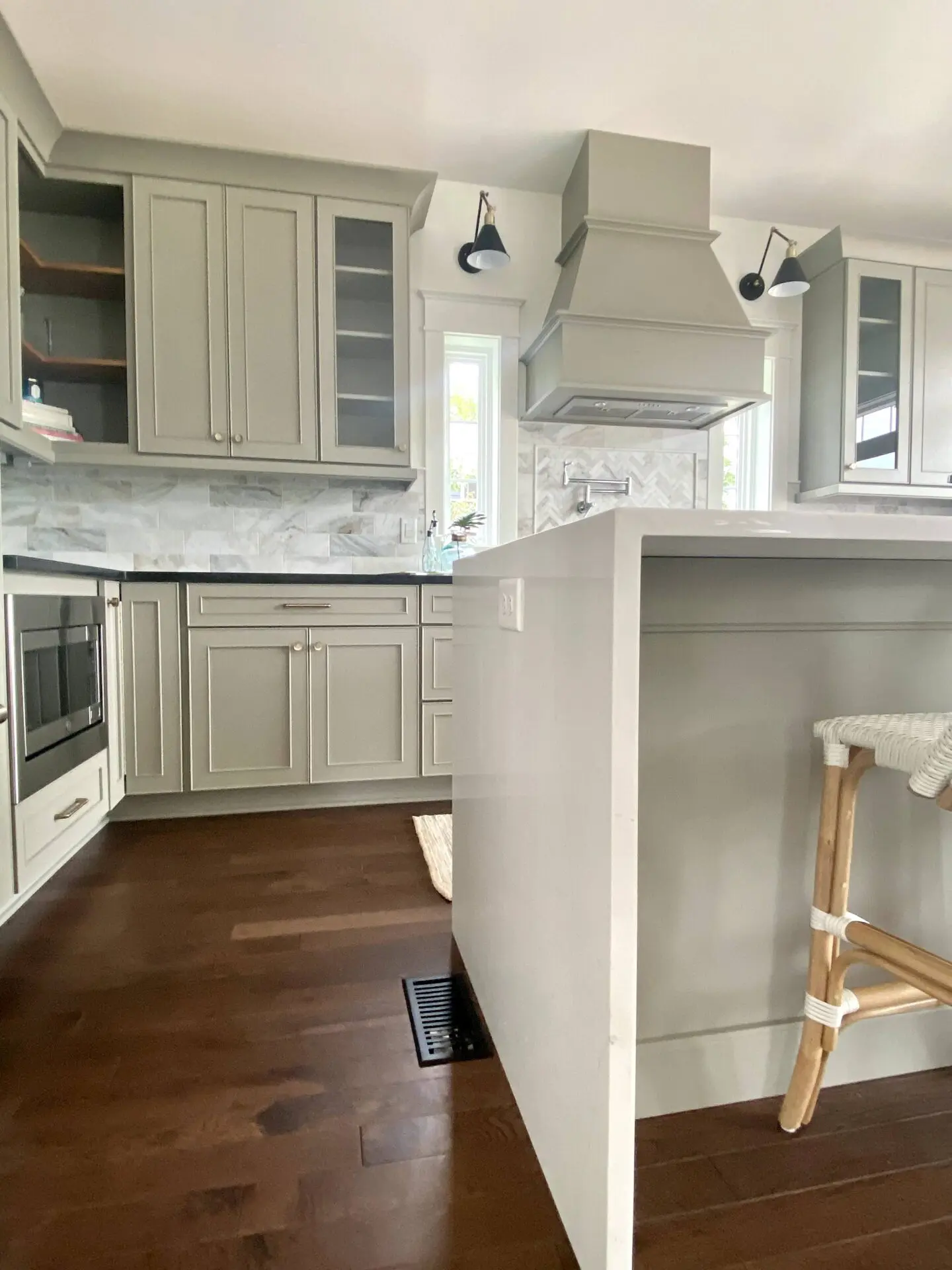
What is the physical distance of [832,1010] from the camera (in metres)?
0.98

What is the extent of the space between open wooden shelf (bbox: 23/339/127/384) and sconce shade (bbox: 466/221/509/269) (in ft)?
4.78

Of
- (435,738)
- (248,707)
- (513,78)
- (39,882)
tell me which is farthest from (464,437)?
(39,882)

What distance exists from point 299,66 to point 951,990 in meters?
3.04

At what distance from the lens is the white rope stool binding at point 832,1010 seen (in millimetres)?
980

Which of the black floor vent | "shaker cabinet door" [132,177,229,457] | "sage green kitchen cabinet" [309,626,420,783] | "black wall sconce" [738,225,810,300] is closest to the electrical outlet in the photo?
the black floor vent

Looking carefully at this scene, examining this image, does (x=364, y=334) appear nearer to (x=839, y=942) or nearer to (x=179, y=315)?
(x=179, y=315)

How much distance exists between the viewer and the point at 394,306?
2.75m

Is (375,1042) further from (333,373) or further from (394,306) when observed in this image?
(394,306)

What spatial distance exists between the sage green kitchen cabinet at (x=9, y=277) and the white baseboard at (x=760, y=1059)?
2.42 metres

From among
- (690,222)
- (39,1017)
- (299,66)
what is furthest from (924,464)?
(39,1017)

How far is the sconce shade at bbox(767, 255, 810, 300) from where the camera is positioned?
116 inches

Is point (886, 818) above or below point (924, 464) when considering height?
below

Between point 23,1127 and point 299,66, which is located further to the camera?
point 299,66

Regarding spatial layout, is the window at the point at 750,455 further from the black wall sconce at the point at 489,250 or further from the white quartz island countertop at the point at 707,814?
the white quartz island countertop at the point at 707,814
